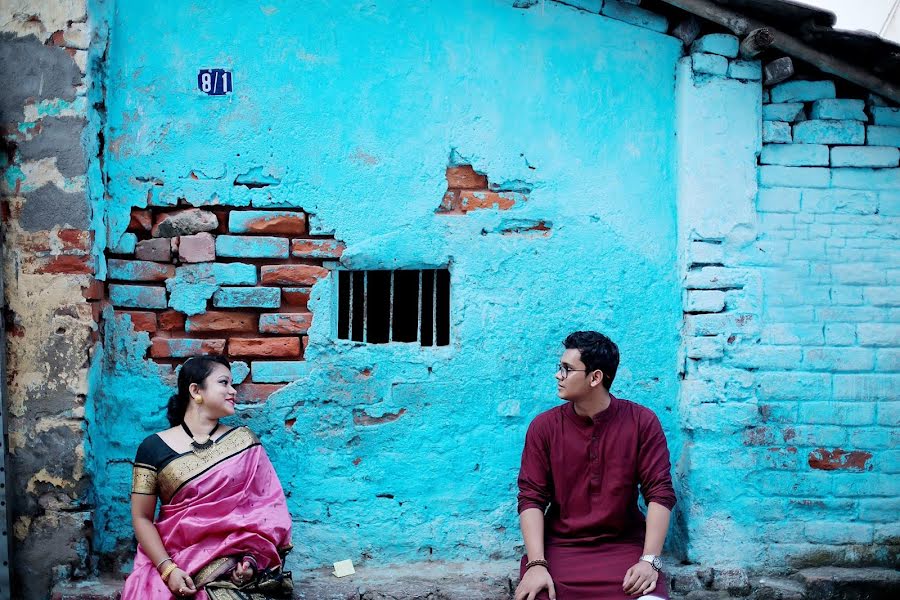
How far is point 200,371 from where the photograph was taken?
338 cm

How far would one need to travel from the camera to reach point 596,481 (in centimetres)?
338

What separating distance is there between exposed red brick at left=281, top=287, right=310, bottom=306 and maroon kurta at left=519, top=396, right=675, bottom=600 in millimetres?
1269

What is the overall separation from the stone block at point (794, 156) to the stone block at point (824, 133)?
4 centimetres

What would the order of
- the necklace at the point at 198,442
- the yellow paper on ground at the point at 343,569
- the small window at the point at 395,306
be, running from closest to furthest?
the necklace at the point at 198,442 → the yellow paper on ground at the point at 343,569 → the small window at the point at 395,306

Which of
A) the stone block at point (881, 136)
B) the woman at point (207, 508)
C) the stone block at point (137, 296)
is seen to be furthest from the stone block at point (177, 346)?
the stone block at point (881, 136)

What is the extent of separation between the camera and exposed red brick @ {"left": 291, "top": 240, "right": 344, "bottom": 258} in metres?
3.85

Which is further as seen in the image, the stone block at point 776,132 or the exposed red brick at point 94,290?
the stone block at point 776,132

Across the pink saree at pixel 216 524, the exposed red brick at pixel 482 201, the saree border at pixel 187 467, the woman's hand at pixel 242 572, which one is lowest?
the woman's hand at pixel 242 572

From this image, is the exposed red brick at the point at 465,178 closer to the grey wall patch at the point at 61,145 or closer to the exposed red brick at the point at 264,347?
the exposed red brick at the point at 264,347

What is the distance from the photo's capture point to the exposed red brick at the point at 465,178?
394cm

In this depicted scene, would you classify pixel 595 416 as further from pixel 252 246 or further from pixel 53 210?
pixel 53 210

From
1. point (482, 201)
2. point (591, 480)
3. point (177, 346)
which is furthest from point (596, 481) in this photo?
point (177, 346)

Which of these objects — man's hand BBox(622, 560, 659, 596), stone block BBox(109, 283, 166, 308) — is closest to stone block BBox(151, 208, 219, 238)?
stone block BBox(109, 283, 166, 308)

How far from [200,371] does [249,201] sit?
90 cm
